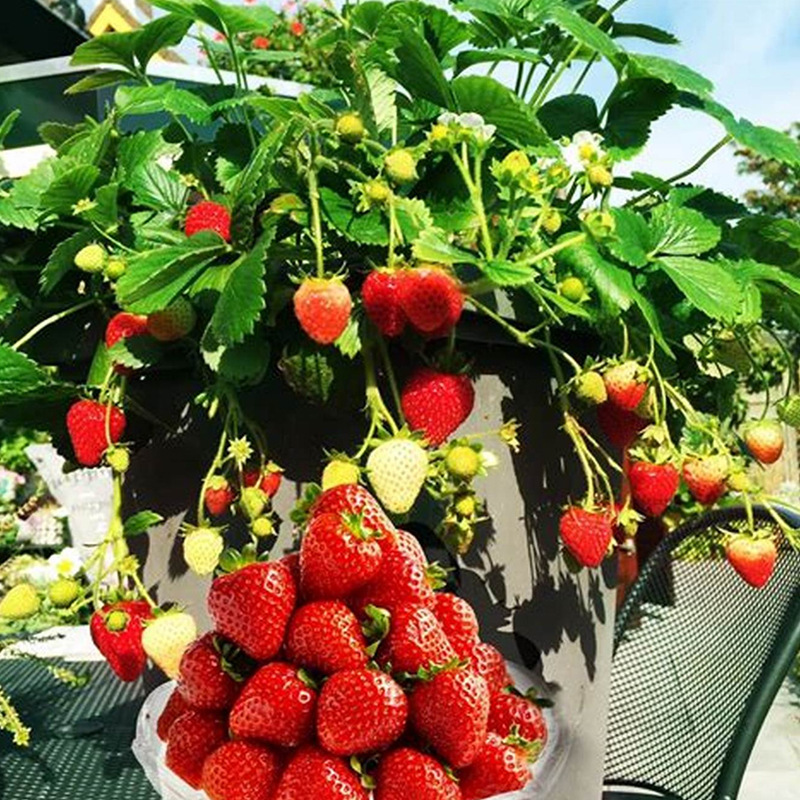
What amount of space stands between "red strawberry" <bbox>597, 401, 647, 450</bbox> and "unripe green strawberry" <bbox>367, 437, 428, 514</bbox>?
0.22 m

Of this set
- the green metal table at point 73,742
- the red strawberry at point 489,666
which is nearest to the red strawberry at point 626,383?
the red strawberry at point 489,666

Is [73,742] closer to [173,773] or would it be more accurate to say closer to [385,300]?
[173,773]

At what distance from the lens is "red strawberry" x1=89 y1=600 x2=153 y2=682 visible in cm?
80

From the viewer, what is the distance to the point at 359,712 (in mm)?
632

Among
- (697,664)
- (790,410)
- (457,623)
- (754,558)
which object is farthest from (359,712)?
(697,664)

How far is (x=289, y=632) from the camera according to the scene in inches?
27.1

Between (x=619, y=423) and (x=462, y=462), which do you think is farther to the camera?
(x=619, y=423)

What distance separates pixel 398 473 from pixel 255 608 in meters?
0.13

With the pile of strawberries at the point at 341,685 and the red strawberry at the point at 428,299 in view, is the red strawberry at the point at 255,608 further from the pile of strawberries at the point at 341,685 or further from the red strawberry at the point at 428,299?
the red strawberry at the point at 428,299

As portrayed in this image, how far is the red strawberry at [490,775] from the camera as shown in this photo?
69 centimetres

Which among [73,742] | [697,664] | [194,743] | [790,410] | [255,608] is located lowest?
[73,742]

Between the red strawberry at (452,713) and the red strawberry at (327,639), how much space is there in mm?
47

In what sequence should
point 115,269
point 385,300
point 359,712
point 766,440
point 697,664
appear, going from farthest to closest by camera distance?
point 697,664, point 766,440, point 115,269, point 385,300, point 359,712

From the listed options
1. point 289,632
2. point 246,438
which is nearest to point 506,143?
point 246,438
